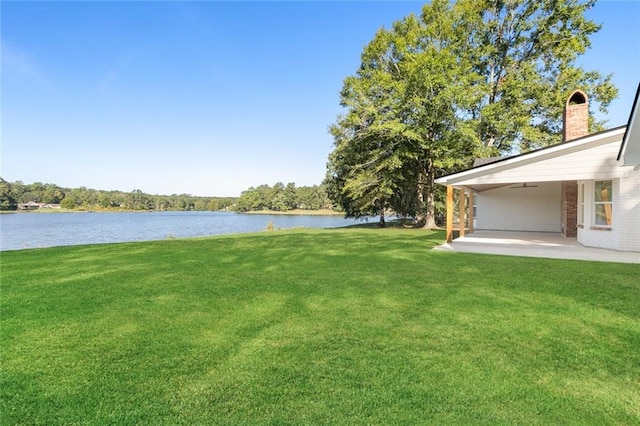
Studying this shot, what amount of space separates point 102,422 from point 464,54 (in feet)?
84.0

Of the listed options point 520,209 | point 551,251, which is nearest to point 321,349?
point 551,251

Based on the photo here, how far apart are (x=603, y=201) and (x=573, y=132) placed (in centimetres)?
464

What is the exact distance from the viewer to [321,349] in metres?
3.23

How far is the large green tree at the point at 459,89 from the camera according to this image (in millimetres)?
19469

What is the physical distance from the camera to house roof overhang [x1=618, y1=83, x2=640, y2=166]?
5.59m

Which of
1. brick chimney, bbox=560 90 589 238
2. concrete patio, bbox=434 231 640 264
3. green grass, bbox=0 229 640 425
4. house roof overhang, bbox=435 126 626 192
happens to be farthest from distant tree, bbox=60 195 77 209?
brick chimney, bbox=560 90 589 238

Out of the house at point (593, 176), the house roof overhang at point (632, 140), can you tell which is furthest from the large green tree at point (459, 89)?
the house roof overhang at point (632, 140)

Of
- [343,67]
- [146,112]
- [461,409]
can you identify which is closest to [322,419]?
[461,409]

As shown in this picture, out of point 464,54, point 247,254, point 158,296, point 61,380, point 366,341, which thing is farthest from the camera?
point 464,54

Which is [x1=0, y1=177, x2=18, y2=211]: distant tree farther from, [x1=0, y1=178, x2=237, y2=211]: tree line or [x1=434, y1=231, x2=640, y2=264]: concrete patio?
[x1=434, y1=231, x2=640, y2=264]: concrete patio

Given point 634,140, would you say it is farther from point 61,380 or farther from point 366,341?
point 61,380

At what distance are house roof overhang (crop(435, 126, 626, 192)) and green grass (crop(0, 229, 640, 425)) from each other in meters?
4.36

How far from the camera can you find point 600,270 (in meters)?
7.02

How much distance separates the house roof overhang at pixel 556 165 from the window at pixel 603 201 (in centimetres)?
89
